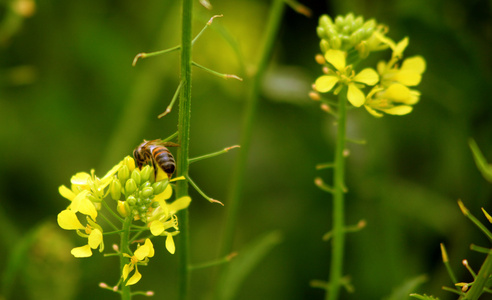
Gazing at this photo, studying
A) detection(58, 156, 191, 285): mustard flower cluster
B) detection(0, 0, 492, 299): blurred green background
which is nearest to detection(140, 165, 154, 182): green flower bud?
detection(58, 156, 191, 285): mustard flower cluster

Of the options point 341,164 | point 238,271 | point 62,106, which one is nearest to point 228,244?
point 238,271

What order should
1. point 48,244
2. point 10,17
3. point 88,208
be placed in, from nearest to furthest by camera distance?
point 88,208 → point 48,244 → point 10,17

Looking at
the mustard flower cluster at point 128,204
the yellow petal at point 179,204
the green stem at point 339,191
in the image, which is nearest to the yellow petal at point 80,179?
the mustard flower cluster at point 128,204

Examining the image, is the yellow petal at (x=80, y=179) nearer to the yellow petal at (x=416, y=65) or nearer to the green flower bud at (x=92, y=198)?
the green flower bud at (x=92, y=198)

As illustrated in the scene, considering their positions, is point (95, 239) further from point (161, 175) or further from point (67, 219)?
point (161, 175)

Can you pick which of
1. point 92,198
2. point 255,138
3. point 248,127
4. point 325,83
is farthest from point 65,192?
point 255,138

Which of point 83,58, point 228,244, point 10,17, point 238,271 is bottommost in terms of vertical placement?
point 238,271

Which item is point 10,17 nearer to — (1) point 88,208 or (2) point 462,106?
(1) point 88,208
